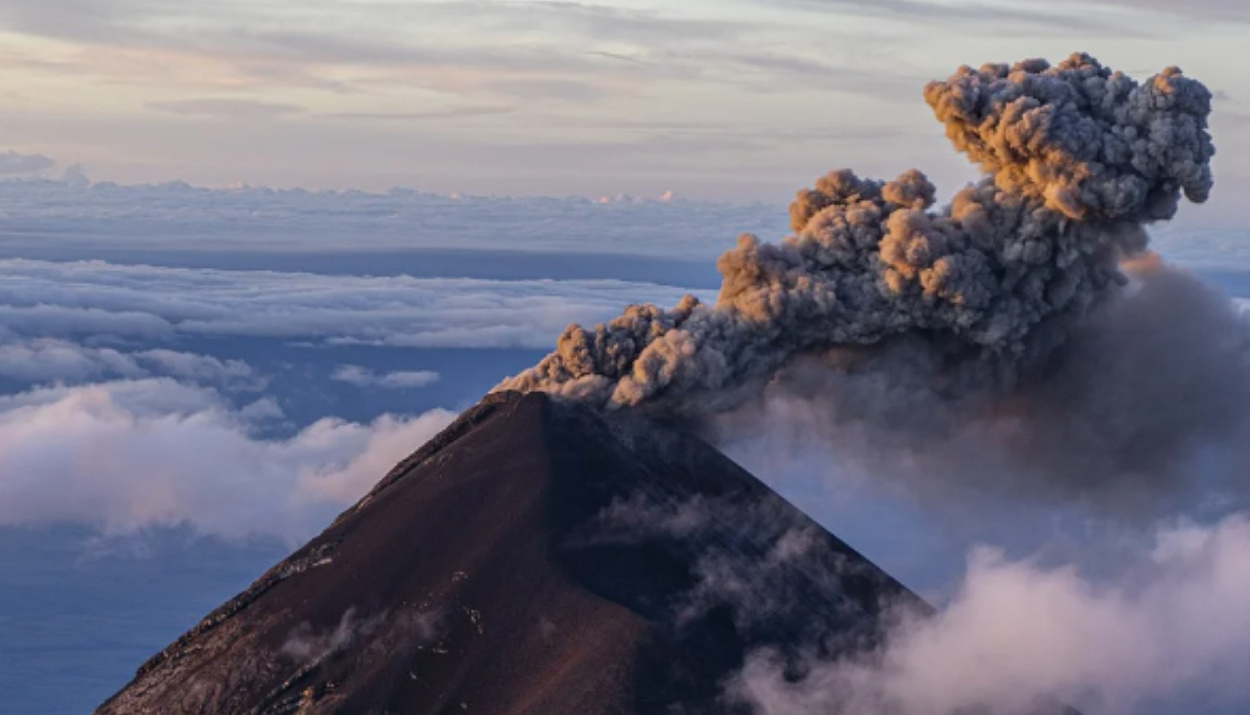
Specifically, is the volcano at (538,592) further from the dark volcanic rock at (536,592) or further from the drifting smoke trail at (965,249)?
the drifting smoke trail at (965,249)

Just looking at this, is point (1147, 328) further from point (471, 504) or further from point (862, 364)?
point (471, 504)

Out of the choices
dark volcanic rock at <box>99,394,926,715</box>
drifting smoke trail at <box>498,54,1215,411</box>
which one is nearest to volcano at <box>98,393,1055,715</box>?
dark volcanic rock at <box>99,394,926,715</box>

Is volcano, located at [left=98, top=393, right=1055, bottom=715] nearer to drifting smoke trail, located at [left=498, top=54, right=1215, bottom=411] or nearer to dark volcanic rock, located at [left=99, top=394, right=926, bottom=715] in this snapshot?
dark volcanic rock, located at [left=99, top=394, right=926, bottom=715]

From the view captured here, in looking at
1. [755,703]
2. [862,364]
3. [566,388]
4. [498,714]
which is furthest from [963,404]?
[498,714]

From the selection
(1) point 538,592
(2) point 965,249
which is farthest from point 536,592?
(2) point 965,249

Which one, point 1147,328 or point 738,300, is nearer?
point 738,300

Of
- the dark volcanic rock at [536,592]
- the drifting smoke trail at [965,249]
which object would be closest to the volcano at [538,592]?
the dark volcanic rock at [536,592]
